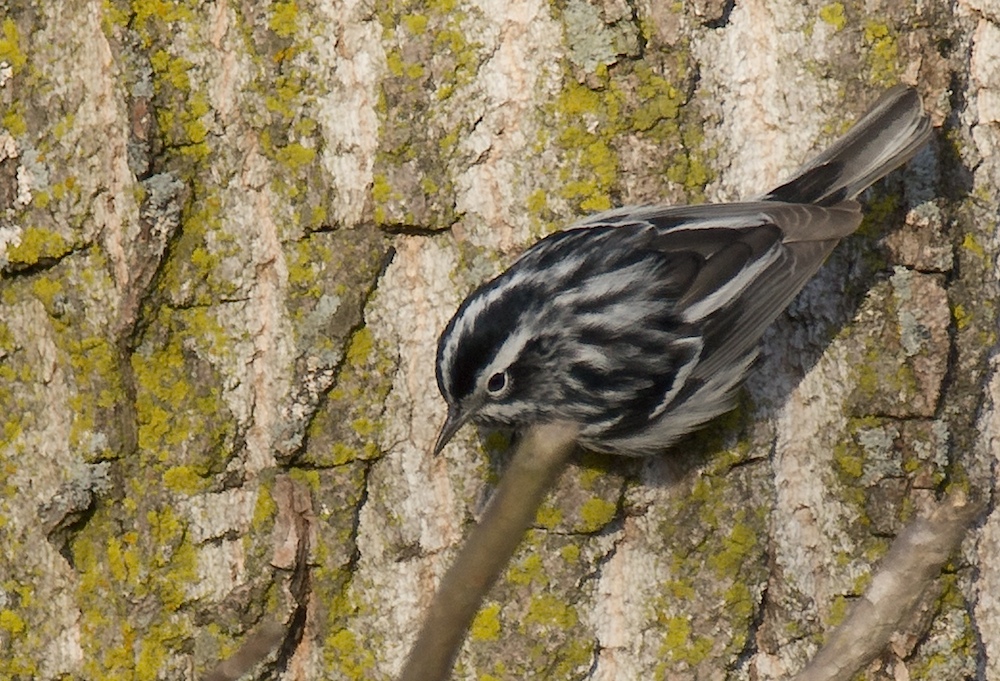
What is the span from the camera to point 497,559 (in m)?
1.21

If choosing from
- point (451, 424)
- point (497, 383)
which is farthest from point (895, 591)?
point (497, 383)

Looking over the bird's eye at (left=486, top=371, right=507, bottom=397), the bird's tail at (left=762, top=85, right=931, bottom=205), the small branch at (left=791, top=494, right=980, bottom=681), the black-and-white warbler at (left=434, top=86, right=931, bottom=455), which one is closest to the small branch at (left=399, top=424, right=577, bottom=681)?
the small branch at (left=791, top=494, right=980, bottom=681)

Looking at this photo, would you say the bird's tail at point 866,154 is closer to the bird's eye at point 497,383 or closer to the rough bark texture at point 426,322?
the rough bark texture at point 426,322

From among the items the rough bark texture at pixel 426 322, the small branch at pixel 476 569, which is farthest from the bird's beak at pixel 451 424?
the small branch at pixel 476 569

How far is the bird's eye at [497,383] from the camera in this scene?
3.44m

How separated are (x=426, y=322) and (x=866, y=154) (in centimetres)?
138

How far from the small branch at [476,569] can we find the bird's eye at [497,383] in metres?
2.14

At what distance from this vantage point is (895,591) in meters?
1.40

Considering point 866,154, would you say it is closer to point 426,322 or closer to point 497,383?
point 497,383

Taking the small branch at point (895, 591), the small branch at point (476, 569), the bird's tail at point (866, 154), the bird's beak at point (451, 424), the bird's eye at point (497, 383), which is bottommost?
the bird's beak at point (451, 424)

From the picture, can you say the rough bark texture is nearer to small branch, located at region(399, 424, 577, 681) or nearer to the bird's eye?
the bird's eye

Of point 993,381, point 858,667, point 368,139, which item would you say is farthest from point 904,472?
point 858,667

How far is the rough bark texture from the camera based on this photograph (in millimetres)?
3398

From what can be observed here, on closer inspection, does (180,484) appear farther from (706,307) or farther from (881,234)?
(881,234)
